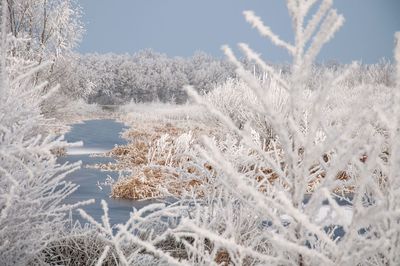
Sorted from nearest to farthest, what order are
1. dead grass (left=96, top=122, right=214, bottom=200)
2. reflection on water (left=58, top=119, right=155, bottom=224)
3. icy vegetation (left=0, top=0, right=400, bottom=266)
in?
icy vegetation (left=0, top=0, right=400, bottom=266), dead grass (left=96, top=122, right=214, bottom=200), reflection on water (left=58, top=119, right=155, bottom=224)

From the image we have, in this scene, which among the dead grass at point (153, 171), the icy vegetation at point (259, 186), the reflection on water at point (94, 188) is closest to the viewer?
the icy vegetation at point (259, 186)

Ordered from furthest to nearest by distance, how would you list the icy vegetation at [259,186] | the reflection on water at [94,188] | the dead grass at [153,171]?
the reflection on water at [94,188] → the dead grass at [153,171] → the icy vegetation at [259,186]

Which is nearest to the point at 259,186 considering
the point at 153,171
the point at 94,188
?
the point at 94,188

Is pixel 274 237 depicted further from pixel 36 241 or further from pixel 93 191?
pixel 93 191

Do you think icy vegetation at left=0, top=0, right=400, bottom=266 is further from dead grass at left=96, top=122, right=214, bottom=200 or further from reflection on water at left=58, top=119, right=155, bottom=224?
reflection on water at left=58, top=119, right=155, bottom=224

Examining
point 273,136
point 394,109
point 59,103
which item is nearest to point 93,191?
point 273,136

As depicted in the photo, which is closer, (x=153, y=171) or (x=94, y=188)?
(x=94, y=188)

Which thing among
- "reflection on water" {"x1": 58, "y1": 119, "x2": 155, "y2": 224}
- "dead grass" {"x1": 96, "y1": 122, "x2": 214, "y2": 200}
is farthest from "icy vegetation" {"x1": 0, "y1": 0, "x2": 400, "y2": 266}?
"reflection on water" {"x1": 58, "y1": 119, "x2": 155, "y2": 224}

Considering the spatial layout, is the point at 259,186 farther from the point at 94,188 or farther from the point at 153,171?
the point at 153,171

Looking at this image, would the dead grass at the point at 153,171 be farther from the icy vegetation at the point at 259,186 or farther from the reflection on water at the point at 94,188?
the icy vegetation at the point at 259,186

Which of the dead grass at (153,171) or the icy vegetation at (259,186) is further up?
the icy vegetation at (259,186)

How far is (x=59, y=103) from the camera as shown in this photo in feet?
62.4

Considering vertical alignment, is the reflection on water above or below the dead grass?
below

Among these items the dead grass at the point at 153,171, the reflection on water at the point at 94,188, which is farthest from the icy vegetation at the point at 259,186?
the reflection on water at the point at 94,188
